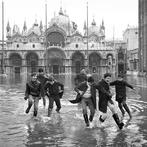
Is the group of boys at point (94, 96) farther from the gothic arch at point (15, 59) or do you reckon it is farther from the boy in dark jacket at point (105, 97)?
the gothic arch at point (15, 59)

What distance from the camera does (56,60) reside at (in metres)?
74.8

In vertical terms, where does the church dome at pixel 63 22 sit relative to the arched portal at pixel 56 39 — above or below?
above

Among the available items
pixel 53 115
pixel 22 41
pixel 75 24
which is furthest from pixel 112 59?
pixel 53 115

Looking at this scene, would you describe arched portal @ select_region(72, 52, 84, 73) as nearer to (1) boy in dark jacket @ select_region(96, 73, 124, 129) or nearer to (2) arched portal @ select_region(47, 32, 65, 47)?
(2) arched portal @ select_region(47, 32, 65, 47)

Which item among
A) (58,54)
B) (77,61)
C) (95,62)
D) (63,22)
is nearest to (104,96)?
(58,54)

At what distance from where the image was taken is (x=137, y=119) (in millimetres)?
9109

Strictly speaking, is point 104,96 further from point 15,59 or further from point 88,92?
point 15,59

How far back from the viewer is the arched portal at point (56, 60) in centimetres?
7456

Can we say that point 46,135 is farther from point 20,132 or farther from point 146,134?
point 146,134

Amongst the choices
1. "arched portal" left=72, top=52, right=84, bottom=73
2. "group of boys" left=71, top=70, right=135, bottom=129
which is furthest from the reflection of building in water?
"group of boys" left=71, top=70, right=135, bottom=129

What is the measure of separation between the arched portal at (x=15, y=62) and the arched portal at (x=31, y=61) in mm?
2121

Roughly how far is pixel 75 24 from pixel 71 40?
40.6ft

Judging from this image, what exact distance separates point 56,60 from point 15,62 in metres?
11.0

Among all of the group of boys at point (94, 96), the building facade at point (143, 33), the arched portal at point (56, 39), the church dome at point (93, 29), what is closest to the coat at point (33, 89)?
the group of boys at point (94, 96)
